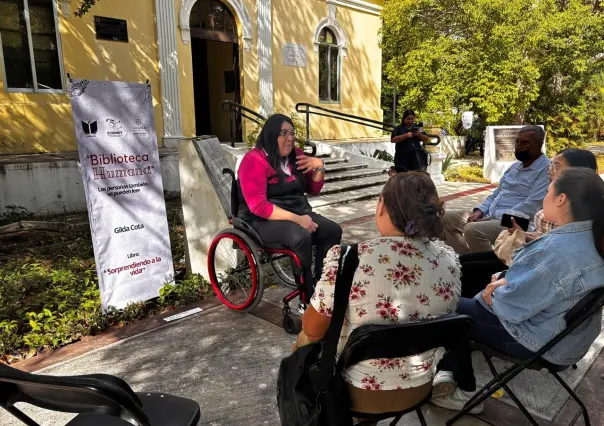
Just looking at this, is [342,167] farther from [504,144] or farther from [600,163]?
[600,163]

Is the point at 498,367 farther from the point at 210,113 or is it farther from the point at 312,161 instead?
the point at 210,113

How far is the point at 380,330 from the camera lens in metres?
1.47

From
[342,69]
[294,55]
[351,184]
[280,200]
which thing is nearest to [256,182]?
[280,200]

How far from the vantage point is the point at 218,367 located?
2934 millimetres

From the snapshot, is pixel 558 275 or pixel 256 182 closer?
pixel 558 275

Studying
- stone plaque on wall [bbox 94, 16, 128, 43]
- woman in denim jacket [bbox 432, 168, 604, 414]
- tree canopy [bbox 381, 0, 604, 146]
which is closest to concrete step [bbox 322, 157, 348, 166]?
tree canopy [bbox 381, 0, 604, 146]

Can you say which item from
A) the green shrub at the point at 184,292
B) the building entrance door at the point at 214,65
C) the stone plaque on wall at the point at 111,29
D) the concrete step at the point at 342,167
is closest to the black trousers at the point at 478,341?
the green shrub at the point at 184,292

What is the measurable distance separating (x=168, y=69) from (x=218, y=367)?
318 inches

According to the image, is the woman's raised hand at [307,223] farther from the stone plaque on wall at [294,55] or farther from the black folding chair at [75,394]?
the stone plaque on wall at [294,55]

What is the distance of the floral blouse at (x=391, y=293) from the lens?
159cm

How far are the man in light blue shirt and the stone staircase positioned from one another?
13.5 ft

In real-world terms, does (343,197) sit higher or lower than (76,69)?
lower

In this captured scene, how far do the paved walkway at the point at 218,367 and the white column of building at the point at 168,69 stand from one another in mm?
6775

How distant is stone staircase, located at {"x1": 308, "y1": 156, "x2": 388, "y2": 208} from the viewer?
8.27m
